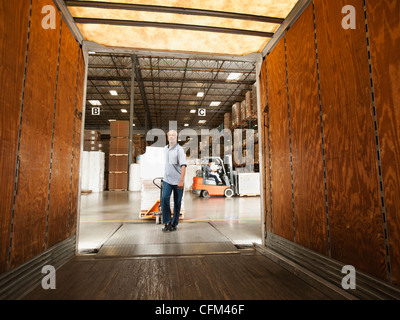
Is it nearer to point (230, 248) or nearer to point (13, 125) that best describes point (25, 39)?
point (13, 125)

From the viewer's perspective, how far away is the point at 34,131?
1.80m

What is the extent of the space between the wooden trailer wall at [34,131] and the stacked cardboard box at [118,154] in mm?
11000

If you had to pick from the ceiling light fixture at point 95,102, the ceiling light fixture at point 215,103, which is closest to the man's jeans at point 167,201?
the ceiling light fixture at point 215,103

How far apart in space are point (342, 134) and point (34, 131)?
2.44 meters

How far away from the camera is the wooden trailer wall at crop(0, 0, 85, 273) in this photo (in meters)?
1.48

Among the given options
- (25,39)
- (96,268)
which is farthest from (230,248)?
(25,39)

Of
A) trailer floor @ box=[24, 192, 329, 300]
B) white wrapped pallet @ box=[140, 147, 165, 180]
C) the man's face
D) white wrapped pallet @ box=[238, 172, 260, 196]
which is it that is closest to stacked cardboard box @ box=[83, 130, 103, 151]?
white wrapped pallet @ box=[238, 172, 260, 196]

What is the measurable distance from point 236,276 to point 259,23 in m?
2.70

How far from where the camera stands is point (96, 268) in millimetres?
2299

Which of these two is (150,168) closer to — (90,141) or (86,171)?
(86,171)

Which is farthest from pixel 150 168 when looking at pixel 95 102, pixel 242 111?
pixel 95 102

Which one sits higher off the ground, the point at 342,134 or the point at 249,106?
the point at 249,106

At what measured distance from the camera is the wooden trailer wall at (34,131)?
1483 mm

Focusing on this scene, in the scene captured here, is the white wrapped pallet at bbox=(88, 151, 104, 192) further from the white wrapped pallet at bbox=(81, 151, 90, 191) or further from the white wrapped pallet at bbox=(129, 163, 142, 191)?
the white wrapped pallet at bbox=(129, 163, 142, 191)
